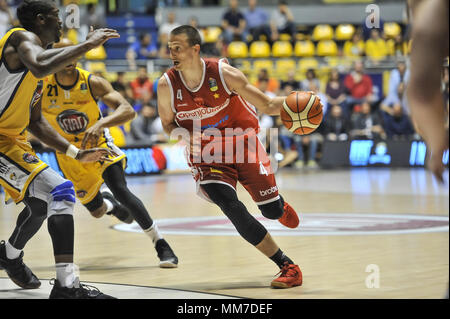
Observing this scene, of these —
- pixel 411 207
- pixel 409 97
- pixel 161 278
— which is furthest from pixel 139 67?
pixel 409 97

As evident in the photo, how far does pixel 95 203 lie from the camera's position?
23.7 feet

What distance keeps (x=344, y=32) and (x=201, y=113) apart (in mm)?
17426

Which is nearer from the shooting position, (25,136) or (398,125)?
(25,136)

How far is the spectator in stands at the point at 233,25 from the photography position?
2117 centimetres

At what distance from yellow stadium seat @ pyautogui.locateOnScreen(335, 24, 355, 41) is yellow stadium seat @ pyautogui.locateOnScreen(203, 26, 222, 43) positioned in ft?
11.3

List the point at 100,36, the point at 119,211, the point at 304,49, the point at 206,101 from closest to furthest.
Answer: the point at 100,36
the point at 206,101
the point at 119,211
the point at 304,49

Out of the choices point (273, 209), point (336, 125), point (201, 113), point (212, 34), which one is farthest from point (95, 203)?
point (212, 34)

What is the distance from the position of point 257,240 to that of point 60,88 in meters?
2.53

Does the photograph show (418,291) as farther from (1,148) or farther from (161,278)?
(1,148)

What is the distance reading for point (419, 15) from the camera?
8.19ft

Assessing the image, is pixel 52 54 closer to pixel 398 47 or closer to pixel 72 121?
pixel 72 121

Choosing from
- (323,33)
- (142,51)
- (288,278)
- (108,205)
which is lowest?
(288,278)

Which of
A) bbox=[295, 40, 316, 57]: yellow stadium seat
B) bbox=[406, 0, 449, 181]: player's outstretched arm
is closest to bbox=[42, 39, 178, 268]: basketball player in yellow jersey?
bbox=[406, 0, 449, 181]: player's outstretched arm

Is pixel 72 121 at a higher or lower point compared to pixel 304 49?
higher
